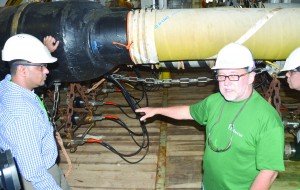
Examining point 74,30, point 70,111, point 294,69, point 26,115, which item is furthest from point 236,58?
point 70,111

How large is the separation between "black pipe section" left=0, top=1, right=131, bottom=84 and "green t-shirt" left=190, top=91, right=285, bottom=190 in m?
1.26

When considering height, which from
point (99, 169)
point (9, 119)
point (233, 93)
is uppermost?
point (233, 93)

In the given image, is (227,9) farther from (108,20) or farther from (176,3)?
(176,3)

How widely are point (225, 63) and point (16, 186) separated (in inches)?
62.6

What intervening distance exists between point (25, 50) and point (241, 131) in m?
1.85

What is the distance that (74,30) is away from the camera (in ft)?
9.71

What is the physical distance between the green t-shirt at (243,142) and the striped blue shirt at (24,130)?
4.54 ft

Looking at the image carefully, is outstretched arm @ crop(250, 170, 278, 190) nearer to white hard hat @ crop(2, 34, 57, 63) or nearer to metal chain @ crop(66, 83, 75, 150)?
white hard hat @ crop(2, 34, 57, 63)

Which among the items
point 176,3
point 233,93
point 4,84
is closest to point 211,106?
point 233,93

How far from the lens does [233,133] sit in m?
2.15

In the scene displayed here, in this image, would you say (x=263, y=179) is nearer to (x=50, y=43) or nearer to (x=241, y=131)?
(x=241, y=131)

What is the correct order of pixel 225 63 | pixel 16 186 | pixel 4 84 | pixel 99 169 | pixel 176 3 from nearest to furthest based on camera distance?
pixel 16 186
pixel 225 63
pixel 4 84
pixel 99 169
pixel 176 3

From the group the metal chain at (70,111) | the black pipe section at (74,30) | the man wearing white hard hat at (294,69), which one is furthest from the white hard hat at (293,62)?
the metal chain at (70,111)

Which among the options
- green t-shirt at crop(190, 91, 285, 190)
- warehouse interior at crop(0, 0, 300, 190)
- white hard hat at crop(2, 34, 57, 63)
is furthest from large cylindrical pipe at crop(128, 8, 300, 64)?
white hard hat at crop(2, 34, 57, 63)
